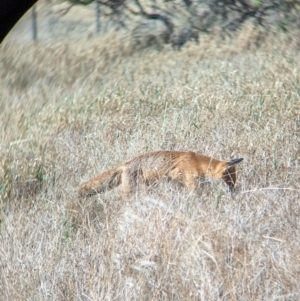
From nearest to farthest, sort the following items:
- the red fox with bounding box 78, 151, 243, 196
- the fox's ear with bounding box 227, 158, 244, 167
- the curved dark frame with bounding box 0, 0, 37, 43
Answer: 1. the curved dark frame with bounding box 0, 0, 37, 43
2. the fox's ear with bounding box 227, 158, 244, 167
3. the red fox with bounding box 78, 151, 243, 196

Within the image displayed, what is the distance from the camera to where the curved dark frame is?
12.7 feet

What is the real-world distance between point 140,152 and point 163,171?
0.90 m

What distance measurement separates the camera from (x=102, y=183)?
6617mm

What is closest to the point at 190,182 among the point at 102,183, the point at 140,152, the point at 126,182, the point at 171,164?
the point at 171,164

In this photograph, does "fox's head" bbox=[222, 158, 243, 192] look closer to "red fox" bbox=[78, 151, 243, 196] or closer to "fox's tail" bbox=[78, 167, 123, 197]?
"red fox" bbox=[78, 151, 243, 196]

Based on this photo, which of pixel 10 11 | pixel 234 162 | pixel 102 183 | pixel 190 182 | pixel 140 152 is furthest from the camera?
pixel 140 152

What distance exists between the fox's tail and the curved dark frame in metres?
2.63

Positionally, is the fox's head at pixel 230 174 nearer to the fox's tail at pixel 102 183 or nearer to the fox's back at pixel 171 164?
the fox's back at pixel 171 164

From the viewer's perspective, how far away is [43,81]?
9648mm

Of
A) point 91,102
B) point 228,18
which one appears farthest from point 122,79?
point 228,18

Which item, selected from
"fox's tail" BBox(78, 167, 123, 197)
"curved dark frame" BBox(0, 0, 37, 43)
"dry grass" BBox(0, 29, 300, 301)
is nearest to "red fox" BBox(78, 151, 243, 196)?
"fox's tail" BBox(78, 167, 123, 197)

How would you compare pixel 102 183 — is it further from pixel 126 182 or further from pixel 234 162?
pixel 234 162

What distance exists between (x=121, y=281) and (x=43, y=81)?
5388 mm

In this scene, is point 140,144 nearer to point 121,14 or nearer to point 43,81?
point 43,81
